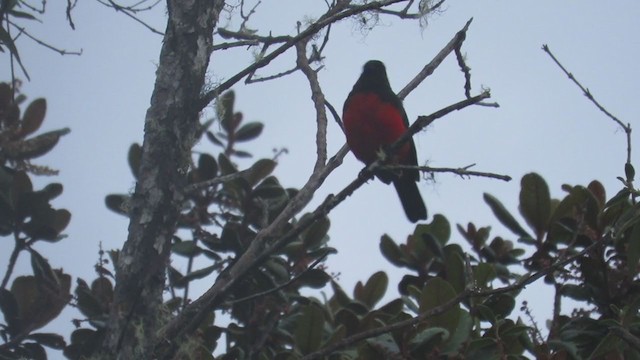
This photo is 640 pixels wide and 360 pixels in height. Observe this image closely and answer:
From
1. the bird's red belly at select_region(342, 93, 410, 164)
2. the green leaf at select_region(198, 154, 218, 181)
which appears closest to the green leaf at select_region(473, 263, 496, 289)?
the green leaf at select_region(198, 154, 218, 181)

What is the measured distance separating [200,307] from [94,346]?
1212 mm

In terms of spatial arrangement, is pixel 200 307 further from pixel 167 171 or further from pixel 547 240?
pixel 547 240

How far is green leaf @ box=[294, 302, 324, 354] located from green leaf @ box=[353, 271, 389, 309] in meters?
0.73

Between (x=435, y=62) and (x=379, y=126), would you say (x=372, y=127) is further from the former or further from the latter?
(x=435, y=62)

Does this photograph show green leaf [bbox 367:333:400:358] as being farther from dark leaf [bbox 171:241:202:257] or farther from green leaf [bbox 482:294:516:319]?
dark leaf [bbox 171:241:202:257]

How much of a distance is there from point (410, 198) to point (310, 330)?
2.82 meters

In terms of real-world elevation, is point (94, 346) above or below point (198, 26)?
below

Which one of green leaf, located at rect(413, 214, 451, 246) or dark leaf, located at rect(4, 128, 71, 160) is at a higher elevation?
dark leaf, located at rect(4, 128, 71, 160)

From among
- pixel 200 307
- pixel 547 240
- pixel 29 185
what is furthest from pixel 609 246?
pixel 29 185

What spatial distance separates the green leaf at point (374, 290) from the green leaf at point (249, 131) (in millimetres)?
1166

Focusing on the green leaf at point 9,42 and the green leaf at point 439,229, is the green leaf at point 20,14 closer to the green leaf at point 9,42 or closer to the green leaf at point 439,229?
the green leaf at point 9,42

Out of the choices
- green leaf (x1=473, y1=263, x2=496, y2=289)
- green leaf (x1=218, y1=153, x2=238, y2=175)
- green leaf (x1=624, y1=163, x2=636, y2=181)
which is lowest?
green leaf (x1=473, y1=263, x2=496, y2=289)

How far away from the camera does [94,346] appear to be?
347cm

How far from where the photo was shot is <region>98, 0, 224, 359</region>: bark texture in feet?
7.72
